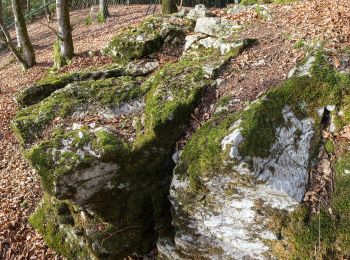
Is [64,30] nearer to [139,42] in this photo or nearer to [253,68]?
[139,42]

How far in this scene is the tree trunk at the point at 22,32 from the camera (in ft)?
44.3

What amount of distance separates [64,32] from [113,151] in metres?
8.44

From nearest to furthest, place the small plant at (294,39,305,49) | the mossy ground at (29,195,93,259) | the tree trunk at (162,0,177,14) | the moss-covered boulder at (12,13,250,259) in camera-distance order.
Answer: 1. the moss-covered boulder at (12,13,250,259)
2. the small plant at (294,39,305,49)
3. the mossy ground at (29,195,93,259)
4. the tree trunk at (162,0,177,14)

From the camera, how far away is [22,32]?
1392cm

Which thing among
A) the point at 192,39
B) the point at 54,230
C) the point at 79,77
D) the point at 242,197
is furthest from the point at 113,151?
the point at 192,39

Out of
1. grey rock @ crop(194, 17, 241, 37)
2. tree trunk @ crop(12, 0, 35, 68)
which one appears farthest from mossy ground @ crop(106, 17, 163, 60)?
tree trunk @ crop(12, 0, 35, 68)

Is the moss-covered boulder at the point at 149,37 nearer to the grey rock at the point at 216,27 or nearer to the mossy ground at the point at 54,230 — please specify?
the grey rock at the point at 216,27

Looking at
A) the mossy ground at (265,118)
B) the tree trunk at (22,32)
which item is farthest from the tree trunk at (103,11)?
the mossy ground at (265,118)

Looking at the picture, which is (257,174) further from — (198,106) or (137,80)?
(137,80)

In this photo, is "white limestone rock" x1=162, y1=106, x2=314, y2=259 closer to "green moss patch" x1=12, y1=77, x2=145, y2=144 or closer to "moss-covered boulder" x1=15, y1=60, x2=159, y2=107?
"green moss patch" x1=12, y1=77, x2=145, y2=144

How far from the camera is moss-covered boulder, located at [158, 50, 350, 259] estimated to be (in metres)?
4.19

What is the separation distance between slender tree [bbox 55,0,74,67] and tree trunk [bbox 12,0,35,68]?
8.53ft

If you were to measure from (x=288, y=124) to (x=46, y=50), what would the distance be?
16995 mm

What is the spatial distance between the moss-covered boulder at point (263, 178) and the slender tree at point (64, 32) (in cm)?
868
